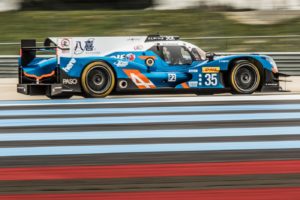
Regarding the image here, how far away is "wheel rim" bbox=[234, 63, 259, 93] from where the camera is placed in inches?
485

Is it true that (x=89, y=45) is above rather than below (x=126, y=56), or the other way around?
above

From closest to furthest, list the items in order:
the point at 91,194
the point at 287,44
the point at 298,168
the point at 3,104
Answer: the point at 91,194
the point at 298,168
the point at 3,104
the point at 287,44

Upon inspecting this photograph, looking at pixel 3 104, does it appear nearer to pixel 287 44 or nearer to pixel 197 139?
pixel 197 139

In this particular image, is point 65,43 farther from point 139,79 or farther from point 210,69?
point 210,69

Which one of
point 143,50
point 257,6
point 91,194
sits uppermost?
point 257,6

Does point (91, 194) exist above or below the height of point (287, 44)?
below

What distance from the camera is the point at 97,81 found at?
39.4ft

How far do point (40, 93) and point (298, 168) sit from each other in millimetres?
7507

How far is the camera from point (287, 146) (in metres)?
6.40

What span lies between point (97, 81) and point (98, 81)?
0.06ft

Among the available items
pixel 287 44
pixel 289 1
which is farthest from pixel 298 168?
pixel 289 1

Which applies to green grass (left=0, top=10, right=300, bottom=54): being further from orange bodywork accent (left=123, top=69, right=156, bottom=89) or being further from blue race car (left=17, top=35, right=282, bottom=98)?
orange bodywork accent (left=123, top=69, right=156, bottom=89)

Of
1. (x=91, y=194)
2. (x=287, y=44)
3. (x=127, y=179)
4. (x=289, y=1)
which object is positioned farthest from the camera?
(x=289, y=1)

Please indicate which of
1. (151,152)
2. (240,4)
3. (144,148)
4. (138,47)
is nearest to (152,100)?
(138,47)
